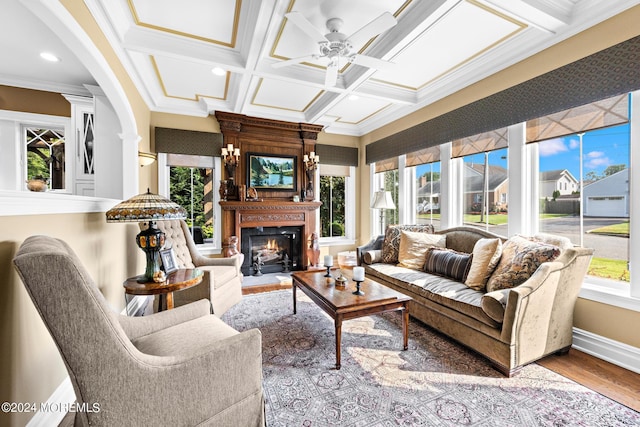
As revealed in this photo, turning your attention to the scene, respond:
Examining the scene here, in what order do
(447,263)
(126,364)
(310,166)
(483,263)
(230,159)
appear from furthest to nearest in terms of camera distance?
(310,166), (230,159), (447,263), (483,263), (126,364)

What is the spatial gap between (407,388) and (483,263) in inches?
58.5

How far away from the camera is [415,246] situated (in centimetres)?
352

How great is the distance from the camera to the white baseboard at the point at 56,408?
1424 millimetres

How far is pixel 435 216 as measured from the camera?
421cm

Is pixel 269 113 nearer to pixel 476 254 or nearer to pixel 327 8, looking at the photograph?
pixel 327 8

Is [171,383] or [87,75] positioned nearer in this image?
[171,383]

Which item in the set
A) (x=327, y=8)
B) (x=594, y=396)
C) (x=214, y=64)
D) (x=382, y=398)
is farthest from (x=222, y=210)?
(x=594, y=396)

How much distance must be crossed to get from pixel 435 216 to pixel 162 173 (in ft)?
14.2

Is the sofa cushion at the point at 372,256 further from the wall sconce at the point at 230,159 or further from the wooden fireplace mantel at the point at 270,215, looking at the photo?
the wall sconce at the point at 230,159

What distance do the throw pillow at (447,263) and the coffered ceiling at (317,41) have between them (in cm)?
207

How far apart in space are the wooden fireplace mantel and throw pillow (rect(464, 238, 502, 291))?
2.93 meters

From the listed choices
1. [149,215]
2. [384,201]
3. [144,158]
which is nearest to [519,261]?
[384,201]

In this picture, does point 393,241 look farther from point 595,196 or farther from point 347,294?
point 595,196

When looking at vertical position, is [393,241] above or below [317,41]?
below
